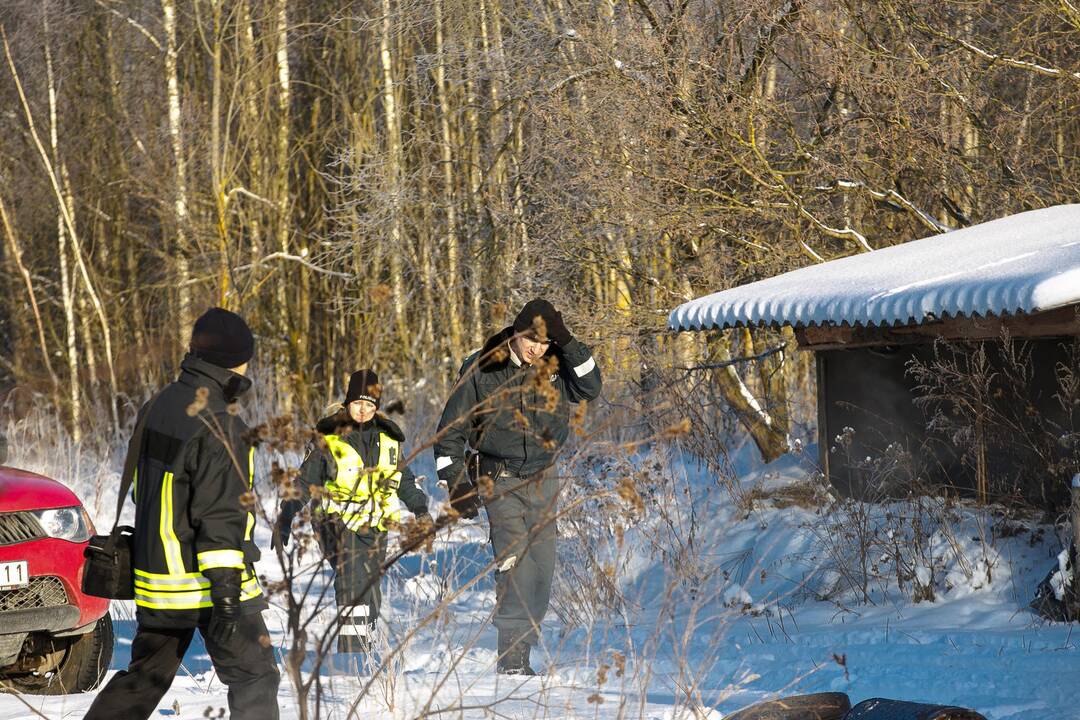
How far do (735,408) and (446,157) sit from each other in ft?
22.5

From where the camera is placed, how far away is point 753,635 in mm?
6797

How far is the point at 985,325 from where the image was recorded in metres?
7.55

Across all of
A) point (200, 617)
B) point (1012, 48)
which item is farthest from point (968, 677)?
point (1012, 48)

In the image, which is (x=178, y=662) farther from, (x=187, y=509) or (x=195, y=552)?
(x=187, y=509)

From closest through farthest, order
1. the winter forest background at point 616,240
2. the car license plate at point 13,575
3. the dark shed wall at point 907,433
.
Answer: the car license plate at point 13,575 → the winter forest background at point 616,240 → the dark shed wall at point 907,433

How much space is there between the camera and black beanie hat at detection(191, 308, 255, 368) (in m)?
3.75

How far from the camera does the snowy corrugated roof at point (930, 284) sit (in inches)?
268

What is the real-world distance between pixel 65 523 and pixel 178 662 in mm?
2149

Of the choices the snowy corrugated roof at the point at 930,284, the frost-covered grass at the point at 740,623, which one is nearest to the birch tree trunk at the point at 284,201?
the frost-covered grass at the point at 740,623

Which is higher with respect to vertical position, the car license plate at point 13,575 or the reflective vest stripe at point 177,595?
the reflective vest stripe at point 177,595

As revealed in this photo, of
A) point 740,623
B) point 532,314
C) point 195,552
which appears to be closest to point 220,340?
Answer: point 195,552

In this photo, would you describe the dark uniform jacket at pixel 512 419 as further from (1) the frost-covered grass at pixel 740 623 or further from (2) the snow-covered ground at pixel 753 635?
(2) the snow-covered ground at pixel 753 635

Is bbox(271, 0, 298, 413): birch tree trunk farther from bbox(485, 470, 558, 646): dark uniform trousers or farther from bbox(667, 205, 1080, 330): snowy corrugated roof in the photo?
bbox(485, 470, 558, 646): dark uniform trousers

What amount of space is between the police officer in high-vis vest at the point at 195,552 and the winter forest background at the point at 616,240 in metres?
0.44
